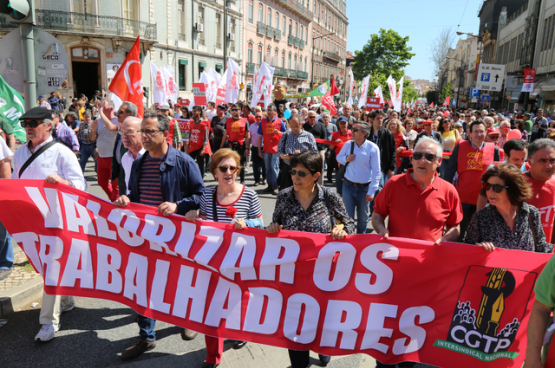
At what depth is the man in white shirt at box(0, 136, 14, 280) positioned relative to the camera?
4559 mm

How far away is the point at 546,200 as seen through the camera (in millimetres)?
3602

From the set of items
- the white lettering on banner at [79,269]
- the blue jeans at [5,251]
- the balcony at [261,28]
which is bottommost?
the blue jeans at [5,251]

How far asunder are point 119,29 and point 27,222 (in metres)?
26.6

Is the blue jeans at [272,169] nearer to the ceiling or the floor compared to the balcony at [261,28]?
nearer to the floor

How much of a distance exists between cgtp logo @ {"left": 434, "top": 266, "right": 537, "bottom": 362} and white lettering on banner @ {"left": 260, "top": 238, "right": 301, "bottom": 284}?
1.14 meters

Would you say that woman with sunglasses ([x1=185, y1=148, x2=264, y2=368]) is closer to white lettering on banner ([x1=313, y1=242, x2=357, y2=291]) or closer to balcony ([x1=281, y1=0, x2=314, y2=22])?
white lettering on banner ([x1=313, y1=242, x2=357, y2=291])

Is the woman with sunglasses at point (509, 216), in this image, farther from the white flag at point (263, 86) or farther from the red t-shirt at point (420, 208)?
the white flag at point (263, 86)

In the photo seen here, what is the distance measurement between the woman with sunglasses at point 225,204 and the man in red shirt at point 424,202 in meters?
1.04

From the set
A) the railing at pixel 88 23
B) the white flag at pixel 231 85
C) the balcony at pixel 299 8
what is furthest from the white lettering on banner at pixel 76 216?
the balcony at pixel 299 8

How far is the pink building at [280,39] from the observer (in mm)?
43375

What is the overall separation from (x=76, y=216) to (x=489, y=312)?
11.0ft

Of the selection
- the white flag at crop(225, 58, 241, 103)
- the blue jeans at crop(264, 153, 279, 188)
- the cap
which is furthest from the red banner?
the white flag at crop(225, 58, 241, 103)

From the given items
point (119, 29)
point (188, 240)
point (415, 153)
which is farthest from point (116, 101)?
point (119, 29)

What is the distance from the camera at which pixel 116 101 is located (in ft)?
24.9
